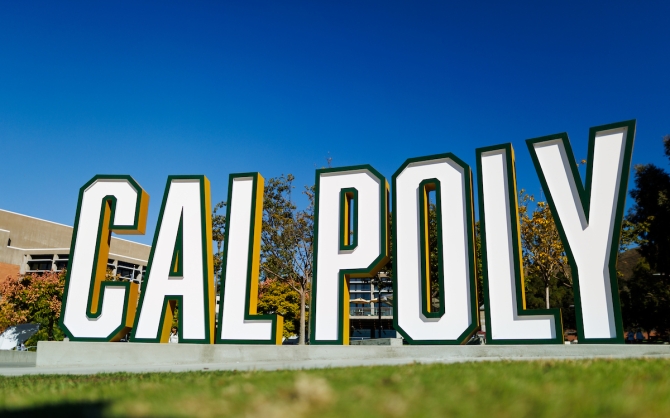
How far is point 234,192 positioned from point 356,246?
4286 millimetres

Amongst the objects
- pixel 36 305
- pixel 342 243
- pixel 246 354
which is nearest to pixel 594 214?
pixel 342 243

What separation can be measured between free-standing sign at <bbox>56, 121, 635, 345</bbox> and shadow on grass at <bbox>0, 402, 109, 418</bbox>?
29.9 feet

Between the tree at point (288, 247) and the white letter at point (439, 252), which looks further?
the tree at point (288, 247)

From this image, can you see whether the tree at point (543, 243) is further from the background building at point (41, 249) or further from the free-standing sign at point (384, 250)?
the background building at point (41, 249)

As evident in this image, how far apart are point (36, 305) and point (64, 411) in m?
42.6

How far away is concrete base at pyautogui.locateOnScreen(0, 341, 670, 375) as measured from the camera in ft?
38.5

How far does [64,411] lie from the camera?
15.8 feet

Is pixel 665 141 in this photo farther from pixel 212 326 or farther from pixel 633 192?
pixel 212 326

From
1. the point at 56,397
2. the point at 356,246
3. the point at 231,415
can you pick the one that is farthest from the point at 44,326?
the point at 231,415

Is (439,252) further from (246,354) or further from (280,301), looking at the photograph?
(280,301)

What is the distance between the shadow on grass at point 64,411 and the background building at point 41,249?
72913mm

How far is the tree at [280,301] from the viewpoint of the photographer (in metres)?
48.6

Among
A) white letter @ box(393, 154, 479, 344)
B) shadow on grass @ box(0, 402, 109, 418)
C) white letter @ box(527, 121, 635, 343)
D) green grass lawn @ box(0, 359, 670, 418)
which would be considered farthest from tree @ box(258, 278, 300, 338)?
green grass lawn @ box(0, 359, 670, 418)

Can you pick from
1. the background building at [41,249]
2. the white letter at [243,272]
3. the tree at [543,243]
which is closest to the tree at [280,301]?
the tree at [543,243]
